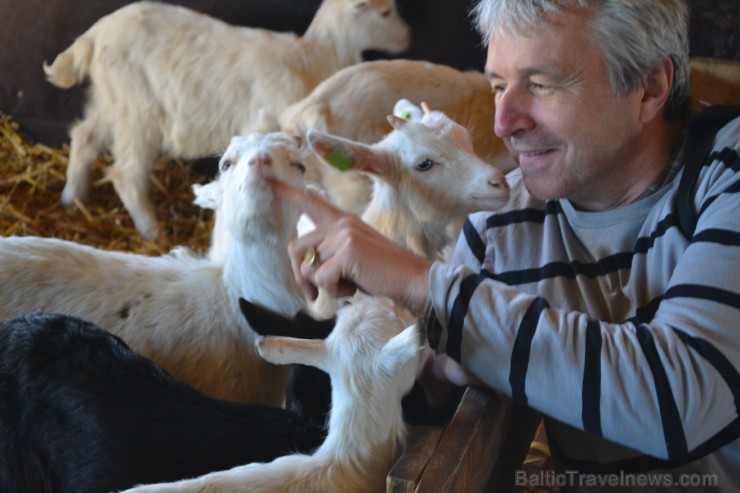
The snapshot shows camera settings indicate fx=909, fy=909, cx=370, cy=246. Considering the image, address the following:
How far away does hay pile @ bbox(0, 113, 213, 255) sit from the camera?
4012 millimetres

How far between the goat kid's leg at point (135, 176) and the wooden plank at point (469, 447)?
107 inches

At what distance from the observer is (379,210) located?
2736 mm

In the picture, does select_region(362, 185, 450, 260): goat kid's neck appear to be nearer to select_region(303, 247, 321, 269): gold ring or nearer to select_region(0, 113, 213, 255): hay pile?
select_region(303, 247, 321, 269): gold ring

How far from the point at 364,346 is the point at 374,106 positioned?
2309 millimetres

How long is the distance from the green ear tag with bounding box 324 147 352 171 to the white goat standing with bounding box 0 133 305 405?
0.07 m

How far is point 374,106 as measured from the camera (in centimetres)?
377

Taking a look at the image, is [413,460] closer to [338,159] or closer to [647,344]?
[647,344]

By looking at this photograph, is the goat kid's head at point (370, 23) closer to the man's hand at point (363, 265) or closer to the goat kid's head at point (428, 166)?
the goat kid's head at point (428, 166)

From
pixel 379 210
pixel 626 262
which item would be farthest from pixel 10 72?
pixel 626 262

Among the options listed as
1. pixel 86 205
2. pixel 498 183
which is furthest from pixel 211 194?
pixel 86 205

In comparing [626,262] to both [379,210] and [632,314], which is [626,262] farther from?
[379,210]

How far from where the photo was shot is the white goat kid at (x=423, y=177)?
248 centimetres

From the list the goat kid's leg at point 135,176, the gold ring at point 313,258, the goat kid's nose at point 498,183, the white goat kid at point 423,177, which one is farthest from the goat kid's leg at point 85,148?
the gold ring at point 313,258

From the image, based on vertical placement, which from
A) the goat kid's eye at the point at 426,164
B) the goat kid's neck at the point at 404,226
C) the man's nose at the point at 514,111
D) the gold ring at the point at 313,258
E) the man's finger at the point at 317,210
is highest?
the man's nose at the point at 514,111
